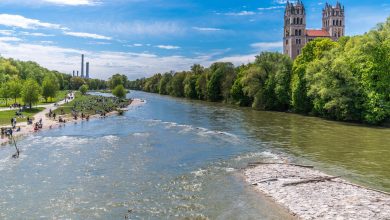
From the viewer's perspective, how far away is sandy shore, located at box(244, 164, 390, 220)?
24.0 m

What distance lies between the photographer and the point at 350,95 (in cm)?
7550

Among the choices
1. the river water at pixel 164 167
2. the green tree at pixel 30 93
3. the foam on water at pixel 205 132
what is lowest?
the river water at pixel 164 167

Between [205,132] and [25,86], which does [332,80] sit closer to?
[205,132]

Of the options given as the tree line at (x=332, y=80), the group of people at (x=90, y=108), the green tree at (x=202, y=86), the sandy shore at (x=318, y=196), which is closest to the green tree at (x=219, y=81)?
the green tree at (x=202, y=86)

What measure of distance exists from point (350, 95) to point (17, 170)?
210ft

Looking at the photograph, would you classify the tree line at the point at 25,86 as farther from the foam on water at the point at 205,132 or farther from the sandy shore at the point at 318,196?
the sandy shore at the point at 318,196

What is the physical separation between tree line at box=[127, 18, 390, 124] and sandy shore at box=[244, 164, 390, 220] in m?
44.4

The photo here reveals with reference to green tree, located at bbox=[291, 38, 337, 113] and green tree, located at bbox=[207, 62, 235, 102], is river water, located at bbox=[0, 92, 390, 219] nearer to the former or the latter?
green tree, located at bbox=[291, 38, 337, 113]

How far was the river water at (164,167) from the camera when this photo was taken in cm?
2631

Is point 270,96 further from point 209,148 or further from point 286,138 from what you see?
point 209,148

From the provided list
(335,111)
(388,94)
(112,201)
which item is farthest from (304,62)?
(112,201)

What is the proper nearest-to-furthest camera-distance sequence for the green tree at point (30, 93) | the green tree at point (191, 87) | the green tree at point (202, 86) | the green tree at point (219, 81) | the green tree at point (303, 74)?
the green tree at point (303, 74), the green tree at point (30, 93), the green tree at point (219, 81), the green tree at point (202, 86), the green tree at point (191, 87)

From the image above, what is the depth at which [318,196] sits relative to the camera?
27.3 m

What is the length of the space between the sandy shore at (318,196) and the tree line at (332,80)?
4438 centimetres
